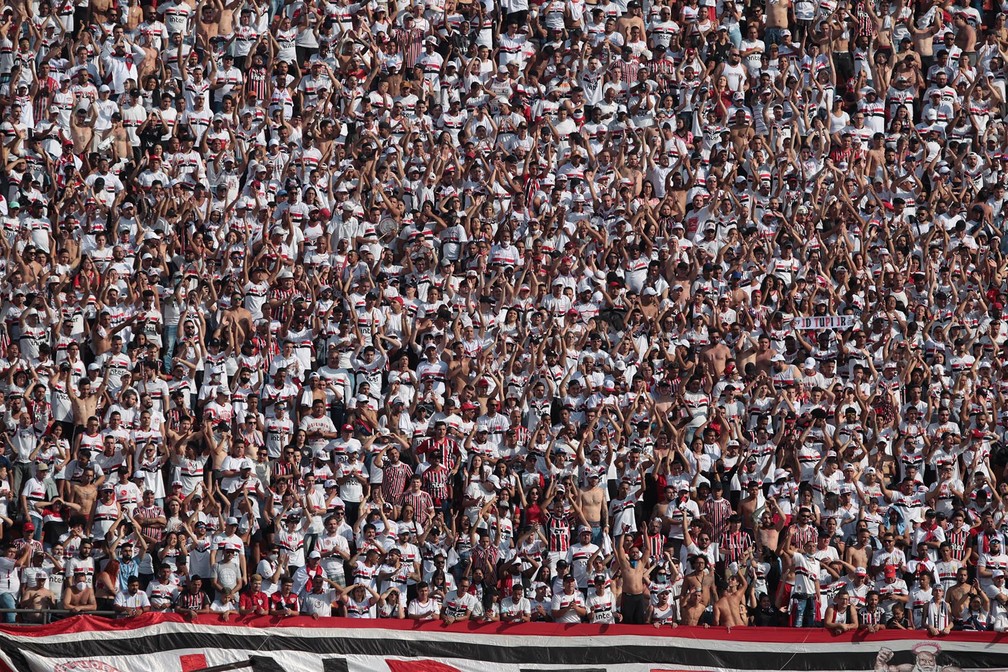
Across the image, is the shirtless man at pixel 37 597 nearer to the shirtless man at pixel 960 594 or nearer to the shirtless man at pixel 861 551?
the shirtless man at pixel 861 551

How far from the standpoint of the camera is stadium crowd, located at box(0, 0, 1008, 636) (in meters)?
21.4

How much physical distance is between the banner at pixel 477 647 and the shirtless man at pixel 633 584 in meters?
1.75

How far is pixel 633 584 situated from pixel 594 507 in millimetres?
1219

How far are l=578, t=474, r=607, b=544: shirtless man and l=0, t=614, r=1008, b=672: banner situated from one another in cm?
288

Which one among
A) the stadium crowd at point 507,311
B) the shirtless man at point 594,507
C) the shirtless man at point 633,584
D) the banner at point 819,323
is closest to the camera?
the shirtless man at point 633,584

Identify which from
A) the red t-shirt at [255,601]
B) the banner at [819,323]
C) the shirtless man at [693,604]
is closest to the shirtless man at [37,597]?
the red t-shirt at [255,601]

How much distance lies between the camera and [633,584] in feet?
69.8

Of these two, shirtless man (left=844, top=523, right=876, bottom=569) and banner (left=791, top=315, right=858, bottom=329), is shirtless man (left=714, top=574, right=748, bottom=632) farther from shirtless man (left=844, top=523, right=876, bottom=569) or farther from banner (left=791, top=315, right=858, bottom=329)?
banner (left=791, top=315, right=858, bottom=329)

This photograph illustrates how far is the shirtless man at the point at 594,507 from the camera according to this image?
2214 cm

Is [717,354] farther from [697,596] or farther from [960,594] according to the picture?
[960,594]

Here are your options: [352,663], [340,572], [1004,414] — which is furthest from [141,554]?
[1004,414]

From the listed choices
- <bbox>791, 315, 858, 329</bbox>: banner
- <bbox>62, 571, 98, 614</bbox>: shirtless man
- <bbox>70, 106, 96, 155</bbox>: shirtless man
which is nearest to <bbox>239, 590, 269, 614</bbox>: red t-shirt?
<bbox>62, 571, 98, 614</bbox>: shirtless man

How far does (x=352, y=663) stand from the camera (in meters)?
18.7

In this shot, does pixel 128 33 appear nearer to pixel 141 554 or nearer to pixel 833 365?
pixel 141 554
